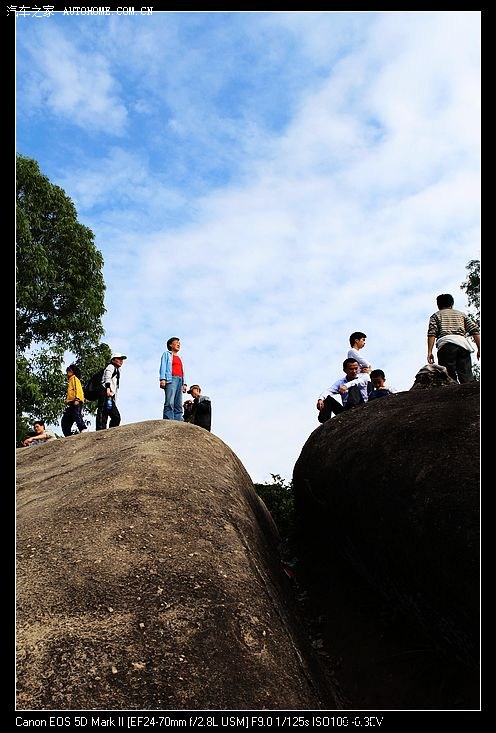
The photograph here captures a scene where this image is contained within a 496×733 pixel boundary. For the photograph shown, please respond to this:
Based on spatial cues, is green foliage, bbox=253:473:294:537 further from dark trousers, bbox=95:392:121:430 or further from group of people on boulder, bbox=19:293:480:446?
dark trousers, bbox=95:392:121:430

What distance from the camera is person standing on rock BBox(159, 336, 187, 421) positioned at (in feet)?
32.6

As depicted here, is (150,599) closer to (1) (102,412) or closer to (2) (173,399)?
(2) (173,399)

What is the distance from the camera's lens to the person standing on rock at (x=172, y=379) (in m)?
9.92

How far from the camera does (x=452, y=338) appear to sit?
7824mm

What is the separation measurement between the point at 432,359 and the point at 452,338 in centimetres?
46

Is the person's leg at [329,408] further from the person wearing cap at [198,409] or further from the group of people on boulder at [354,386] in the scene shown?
the person wearing cap at [198,409]

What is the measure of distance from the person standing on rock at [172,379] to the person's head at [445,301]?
461cm

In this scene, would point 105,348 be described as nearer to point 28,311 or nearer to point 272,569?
point 28,311

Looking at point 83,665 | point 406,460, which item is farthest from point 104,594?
point 406,460

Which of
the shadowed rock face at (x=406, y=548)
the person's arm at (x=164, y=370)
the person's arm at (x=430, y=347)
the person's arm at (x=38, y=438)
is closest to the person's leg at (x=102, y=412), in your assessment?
→ the person's arm at (x=164, y=370)

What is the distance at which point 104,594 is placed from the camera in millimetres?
3809

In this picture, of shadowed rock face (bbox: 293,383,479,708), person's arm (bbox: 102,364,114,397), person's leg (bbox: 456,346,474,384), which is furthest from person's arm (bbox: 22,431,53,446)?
person's leg (bbox: 456,346,474,384)

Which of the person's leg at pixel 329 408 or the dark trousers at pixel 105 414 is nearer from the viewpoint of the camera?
the person's leg at pixel 329 408

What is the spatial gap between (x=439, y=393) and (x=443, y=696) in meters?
2.71
